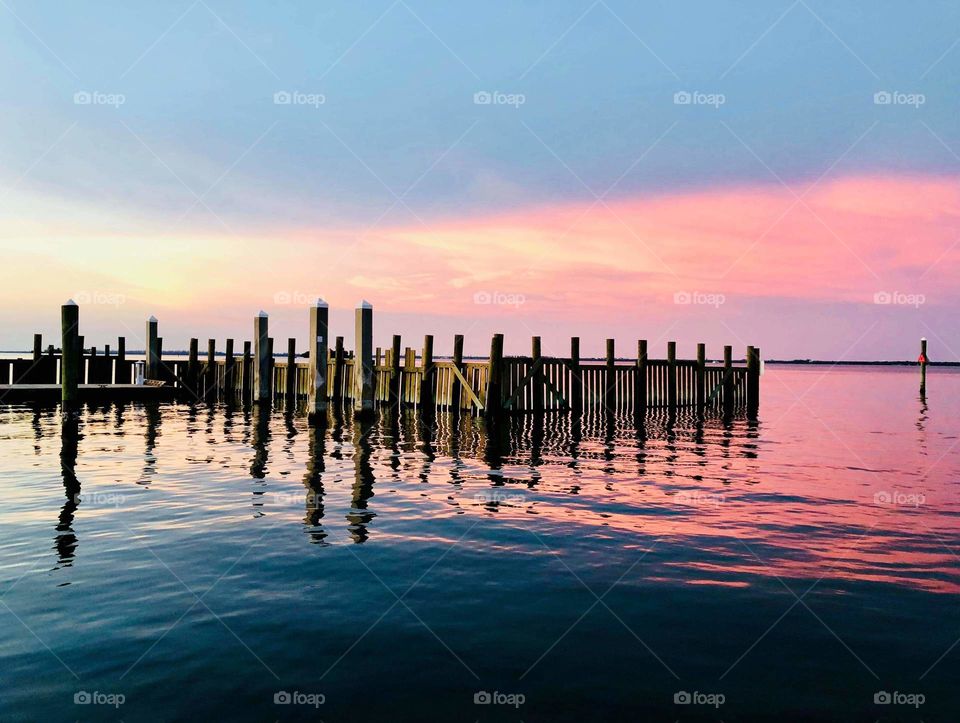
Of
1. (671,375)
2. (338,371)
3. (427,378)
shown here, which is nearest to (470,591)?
(427,378)

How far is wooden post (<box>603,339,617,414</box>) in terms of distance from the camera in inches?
1246

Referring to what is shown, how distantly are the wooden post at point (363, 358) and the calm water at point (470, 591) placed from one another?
9.37 m

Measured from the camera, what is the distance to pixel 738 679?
18.5ft

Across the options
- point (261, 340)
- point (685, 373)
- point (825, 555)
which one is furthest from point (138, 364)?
point (825, 555)

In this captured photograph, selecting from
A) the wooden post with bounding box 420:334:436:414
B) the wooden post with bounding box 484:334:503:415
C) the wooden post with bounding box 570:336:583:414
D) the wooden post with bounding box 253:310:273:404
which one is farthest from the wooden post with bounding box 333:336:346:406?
the wooden post with bounding box 570:336:583:414

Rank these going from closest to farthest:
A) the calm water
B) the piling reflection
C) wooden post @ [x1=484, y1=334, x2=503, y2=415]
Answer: the calm water, the piling reflection, wooden post @ [x1=484, y1=334, x2=503, y2=415]

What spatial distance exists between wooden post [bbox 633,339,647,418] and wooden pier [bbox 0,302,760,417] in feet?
0.14

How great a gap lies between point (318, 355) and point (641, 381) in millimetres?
14199

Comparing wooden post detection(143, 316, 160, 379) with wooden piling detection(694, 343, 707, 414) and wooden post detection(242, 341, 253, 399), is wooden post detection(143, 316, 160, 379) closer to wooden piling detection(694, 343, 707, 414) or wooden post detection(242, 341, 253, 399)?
wooden post detection(242, 341, 253, 399)

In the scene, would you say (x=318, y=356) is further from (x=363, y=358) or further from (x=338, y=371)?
(x=338, y=371)

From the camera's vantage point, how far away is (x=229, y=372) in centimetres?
4028

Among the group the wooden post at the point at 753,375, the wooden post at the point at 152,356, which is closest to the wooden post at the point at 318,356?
the wooden post at the point at 152,356

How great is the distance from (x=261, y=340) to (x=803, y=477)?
2247 centimetres

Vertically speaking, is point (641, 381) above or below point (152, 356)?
below
